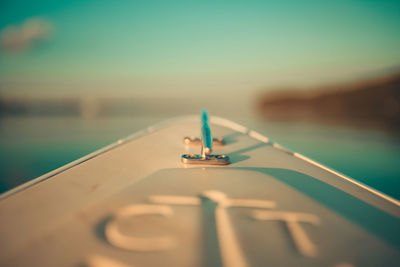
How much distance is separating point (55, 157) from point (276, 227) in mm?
15681

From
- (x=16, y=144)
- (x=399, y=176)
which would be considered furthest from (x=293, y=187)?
(x=16, y=144)

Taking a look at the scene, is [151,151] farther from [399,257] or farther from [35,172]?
[35,172]

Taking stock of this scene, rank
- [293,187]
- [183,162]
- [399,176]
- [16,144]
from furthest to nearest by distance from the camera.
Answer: [16,144], [399,176], [183,162], [293,187]

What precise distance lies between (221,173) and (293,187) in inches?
10.2

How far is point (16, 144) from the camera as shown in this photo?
58.6ft

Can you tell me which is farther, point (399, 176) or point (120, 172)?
point (399, 176)

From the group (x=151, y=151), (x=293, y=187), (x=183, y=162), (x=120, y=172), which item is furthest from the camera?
(x=151, y=151)

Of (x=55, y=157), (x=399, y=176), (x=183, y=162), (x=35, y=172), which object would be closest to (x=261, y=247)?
(x=183, y=162)

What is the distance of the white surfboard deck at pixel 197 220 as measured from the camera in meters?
0.43

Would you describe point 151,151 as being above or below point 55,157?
above

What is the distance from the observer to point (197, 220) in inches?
21.0

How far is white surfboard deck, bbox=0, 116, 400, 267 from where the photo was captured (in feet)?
1.42

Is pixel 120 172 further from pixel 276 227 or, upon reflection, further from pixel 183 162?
pixel 276 227

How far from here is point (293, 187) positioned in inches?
27.9
